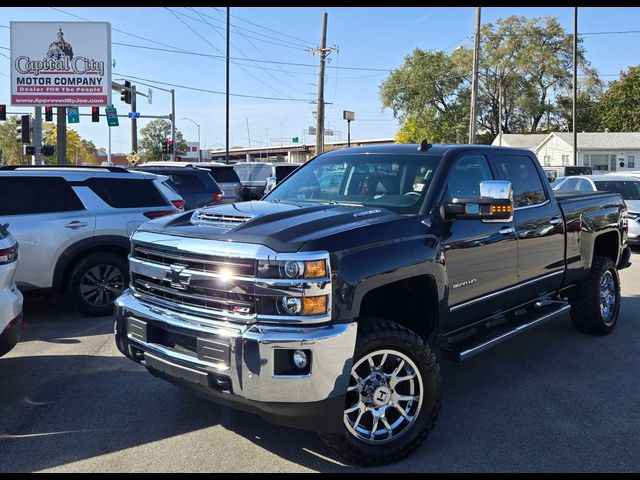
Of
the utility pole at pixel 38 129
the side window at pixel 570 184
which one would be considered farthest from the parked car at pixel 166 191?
the utility pole at pixel 38 129

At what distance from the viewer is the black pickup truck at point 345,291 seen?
3102mm

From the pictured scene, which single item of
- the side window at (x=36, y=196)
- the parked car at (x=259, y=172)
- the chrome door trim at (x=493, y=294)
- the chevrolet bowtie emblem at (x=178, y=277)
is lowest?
the chrome door trim at (x=493, y=294)

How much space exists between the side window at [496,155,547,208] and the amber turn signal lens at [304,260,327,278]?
2504 mm

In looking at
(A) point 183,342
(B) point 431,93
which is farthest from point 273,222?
(B) point 431,93

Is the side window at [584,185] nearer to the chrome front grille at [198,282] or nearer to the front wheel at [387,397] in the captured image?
the front wheel at [387,397]

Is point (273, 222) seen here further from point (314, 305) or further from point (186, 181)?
point (186, 181)

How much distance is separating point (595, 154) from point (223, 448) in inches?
2055

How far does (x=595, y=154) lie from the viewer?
1934 inches

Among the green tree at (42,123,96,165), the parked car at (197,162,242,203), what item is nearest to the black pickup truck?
the parked car at (197,162,242,203)

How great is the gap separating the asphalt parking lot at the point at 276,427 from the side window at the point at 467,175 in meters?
Answer: 1.61

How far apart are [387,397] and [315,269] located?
980mm

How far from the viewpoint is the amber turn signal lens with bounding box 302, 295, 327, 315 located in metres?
3.10

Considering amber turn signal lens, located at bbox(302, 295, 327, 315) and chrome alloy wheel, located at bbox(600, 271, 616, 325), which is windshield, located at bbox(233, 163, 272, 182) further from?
amber turn signal lens, located at bbox(302, 295, 327, 315)

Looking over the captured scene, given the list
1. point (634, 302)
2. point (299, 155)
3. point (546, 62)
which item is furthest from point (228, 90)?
point (299, 155)
